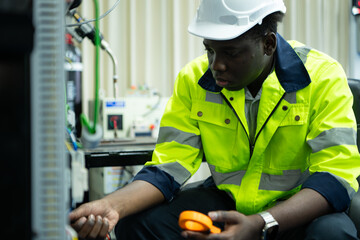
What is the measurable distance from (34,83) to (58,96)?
33 mm

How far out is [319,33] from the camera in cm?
334

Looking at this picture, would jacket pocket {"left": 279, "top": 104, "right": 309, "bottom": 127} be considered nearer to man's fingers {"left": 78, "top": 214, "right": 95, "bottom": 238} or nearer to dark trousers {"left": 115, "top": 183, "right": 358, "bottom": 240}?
dark trousers {"left": 115, "top": 183, "right": 358, "bottom": 240}

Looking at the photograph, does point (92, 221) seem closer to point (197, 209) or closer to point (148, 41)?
point (197, 209)

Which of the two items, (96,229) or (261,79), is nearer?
(96,229)

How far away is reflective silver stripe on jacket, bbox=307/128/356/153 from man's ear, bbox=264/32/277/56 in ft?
1.00

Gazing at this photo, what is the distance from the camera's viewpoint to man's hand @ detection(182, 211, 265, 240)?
0.96m

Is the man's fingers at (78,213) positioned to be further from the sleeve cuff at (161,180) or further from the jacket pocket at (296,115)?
the jacket pocket at (296,115)

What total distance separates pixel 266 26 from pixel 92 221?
764 mm

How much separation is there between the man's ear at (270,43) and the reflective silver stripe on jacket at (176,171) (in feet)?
1.46

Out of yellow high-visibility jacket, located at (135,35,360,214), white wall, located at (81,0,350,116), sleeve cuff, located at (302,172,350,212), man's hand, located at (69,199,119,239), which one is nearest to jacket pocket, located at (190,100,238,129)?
yellow high-visibility jacket, located at (135,35,360,214)

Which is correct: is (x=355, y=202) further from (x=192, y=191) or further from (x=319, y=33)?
(x=319, y=33)

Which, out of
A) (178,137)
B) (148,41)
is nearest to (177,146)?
(178,137)

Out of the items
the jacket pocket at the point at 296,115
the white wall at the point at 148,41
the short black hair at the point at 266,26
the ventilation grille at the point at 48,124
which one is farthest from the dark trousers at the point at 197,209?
the white wall at the point at 148,41

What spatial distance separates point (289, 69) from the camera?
1.33m
